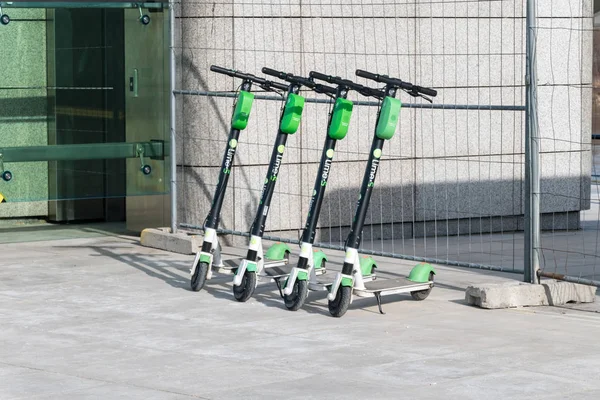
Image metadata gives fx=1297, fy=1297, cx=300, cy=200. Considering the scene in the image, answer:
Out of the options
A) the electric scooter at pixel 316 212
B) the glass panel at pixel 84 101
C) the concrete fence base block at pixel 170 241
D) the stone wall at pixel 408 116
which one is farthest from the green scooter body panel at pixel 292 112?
the glass panel at pixel 84 101

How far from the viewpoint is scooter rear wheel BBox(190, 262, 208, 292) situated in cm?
1002

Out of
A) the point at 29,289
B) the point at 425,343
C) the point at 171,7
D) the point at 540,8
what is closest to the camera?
the point at 425,343

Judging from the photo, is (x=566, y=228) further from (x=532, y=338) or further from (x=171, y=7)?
(x=532, y=338)

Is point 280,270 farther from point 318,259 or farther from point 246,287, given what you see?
point 246,287

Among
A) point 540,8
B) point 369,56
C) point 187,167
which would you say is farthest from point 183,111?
point 540,8

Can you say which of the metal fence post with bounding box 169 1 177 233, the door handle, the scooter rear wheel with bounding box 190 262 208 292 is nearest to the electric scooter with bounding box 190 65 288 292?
the scooter rear wheel with bounding box 190 262 208 292

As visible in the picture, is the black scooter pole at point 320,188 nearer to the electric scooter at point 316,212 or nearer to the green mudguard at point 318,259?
the electric scooter at point 316,212

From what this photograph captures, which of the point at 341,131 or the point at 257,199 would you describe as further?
the point at 257,199

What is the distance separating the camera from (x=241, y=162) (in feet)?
42.9

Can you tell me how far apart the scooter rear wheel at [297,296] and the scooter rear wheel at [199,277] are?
1.03 meters

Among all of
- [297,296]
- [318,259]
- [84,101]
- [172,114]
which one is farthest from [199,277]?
[84,101]

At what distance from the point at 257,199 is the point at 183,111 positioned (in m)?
1.17

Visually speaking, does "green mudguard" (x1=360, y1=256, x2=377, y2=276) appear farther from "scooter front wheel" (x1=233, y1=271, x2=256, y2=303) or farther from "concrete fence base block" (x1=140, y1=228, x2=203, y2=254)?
"concrete fence base block" (x1=140, y1=228, x2=203, y2=254)

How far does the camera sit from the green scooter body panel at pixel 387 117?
8.86 meters
